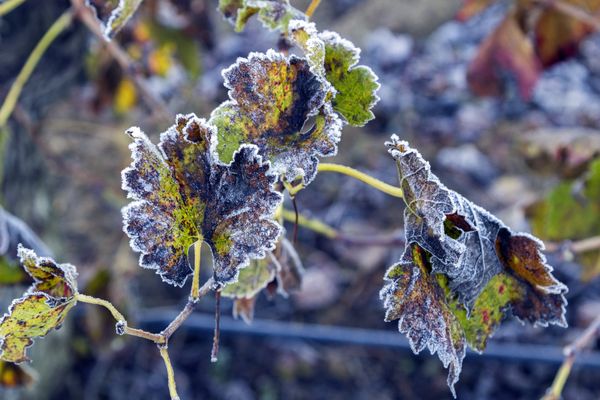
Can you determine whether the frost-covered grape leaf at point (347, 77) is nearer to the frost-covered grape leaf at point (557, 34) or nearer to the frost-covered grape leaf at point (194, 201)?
the frost-covered grape leaf at point (194, 201)

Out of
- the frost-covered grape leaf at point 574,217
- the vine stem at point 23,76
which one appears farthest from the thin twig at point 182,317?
the frost-covered grape leaf at point 574,217

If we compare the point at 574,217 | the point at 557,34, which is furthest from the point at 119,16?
the point at 557,34

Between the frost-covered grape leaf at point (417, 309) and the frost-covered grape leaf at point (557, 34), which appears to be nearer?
the frost-covered grape leaf at point (417, 309)

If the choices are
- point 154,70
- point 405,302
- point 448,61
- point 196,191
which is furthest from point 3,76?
point 448,61

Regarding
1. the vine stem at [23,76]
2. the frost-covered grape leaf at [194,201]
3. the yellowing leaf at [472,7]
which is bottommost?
the vine stem at [23,76]

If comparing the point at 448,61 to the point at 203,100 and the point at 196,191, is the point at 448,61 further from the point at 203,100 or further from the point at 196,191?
the point at 196,191

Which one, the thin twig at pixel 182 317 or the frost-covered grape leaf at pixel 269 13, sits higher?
the frost-covered grape leaf at pixel 269 13

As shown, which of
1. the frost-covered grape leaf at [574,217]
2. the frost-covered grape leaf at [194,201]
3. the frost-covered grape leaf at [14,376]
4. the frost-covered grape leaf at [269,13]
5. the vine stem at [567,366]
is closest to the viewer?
the frost-covered grape leaf at [194,201]

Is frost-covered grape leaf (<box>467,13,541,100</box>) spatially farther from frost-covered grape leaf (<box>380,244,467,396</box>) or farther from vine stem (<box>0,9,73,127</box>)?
frost-covered grape leaf (<box>380,244,467,396</box>)
